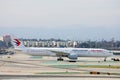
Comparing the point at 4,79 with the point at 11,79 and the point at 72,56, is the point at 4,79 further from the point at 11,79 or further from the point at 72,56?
the point at 72,56

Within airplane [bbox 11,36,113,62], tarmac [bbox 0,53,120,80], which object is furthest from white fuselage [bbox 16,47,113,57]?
tarmac [bbox 0,53,120,80]

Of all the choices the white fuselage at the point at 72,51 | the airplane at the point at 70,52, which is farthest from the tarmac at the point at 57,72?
the white fuselage at the point at 72,51

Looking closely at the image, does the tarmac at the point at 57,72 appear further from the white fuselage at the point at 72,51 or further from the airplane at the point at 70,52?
the white fuselage at the point at 72,51

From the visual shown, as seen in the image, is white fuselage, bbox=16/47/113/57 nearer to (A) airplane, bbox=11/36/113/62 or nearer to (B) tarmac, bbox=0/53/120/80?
(A) airplane, bbox=11/36/113/62

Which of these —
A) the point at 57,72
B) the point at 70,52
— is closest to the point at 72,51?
the point at 70,52

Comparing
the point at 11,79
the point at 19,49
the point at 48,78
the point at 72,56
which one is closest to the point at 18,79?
the point at 11,79

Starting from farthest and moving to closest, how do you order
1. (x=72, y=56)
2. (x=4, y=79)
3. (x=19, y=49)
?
1. (x=19, y=49)
2. (x=72, y=56)
3. (x=4, y=79)

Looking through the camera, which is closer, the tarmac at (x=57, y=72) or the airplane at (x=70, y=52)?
the tarmac at (x=57, y=72)

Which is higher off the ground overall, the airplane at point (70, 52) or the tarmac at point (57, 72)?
the airplane at point (70, 52)

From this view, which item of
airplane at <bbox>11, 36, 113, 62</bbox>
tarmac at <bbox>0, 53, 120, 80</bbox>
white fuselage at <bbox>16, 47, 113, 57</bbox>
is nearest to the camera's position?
tarmac at <bbox>0, 53, 120, 80</bbox>

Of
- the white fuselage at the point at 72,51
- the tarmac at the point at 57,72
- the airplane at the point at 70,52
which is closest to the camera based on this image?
the tarmac at the point at 57,72

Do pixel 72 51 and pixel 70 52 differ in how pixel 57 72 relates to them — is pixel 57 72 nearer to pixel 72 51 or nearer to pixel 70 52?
pixel 72 51

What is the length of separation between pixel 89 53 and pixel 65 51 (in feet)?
22.9

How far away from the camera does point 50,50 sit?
106m
